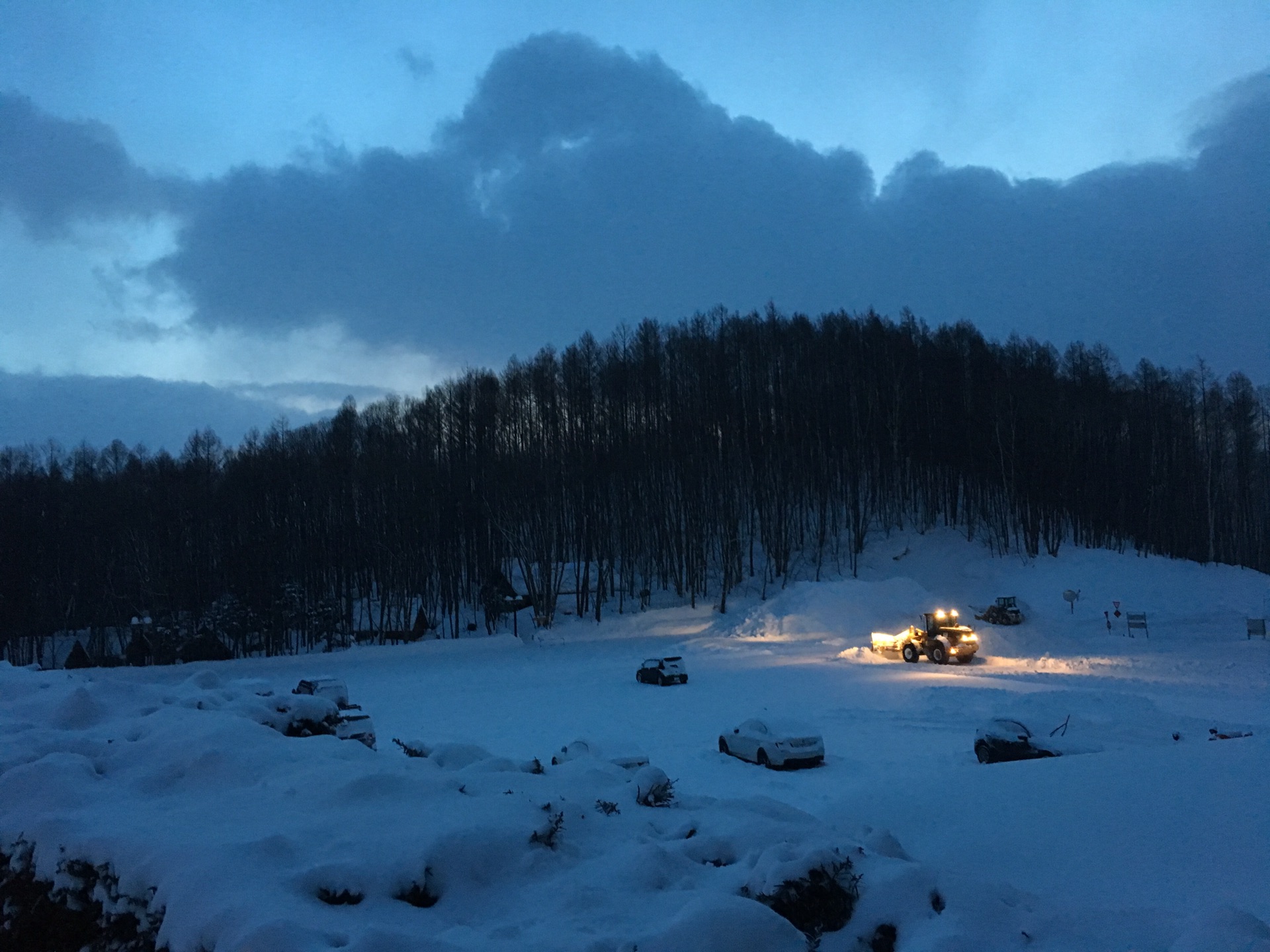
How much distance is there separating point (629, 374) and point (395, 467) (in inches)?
655

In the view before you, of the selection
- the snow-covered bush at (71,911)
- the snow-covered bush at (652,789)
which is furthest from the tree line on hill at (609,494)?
the snow-covered bush at (71,911)

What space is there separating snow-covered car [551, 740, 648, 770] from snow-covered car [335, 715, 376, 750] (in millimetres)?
2372

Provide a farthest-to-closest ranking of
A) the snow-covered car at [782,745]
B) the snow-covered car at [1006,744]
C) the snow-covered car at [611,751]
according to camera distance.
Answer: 1. the snow-covered car at [782,745]
2. the snow-covered car at [1006,744]
3. the snow-covered car at [611,751]

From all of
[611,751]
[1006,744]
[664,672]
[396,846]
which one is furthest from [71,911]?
[664,672]

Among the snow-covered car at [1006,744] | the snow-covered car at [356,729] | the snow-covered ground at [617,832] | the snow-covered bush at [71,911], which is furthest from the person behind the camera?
the snow-covered car at [1006,744]

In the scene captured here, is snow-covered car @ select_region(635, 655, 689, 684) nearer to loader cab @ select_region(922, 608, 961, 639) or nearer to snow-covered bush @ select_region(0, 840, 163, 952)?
loader cab @ select_region(922, 608, 961, 639)

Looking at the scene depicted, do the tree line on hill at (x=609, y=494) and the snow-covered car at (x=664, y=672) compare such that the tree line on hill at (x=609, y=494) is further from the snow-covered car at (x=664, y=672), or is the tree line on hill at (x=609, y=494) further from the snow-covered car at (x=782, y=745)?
the snow-covered car at (x=782, y=745)

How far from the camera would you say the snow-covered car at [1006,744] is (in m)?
13.4

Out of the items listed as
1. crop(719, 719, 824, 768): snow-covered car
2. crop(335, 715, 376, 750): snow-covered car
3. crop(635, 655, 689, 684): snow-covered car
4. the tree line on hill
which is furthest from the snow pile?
the tree line on hill

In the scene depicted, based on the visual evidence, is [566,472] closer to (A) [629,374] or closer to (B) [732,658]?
(A) [629,374]

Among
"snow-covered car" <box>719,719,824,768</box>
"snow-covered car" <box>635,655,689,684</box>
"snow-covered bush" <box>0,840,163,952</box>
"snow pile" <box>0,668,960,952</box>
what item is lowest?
"snow-covered car" <box>635,655,689,684</box>

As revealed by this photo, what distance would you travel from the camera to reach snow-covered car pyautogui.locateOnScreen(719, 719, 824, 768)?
14891 mm

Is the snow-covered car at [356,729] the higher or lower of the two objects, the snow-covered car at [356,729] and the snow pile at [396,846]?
the lower

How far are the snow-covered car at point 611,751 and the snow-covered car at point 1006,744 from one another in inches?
249
